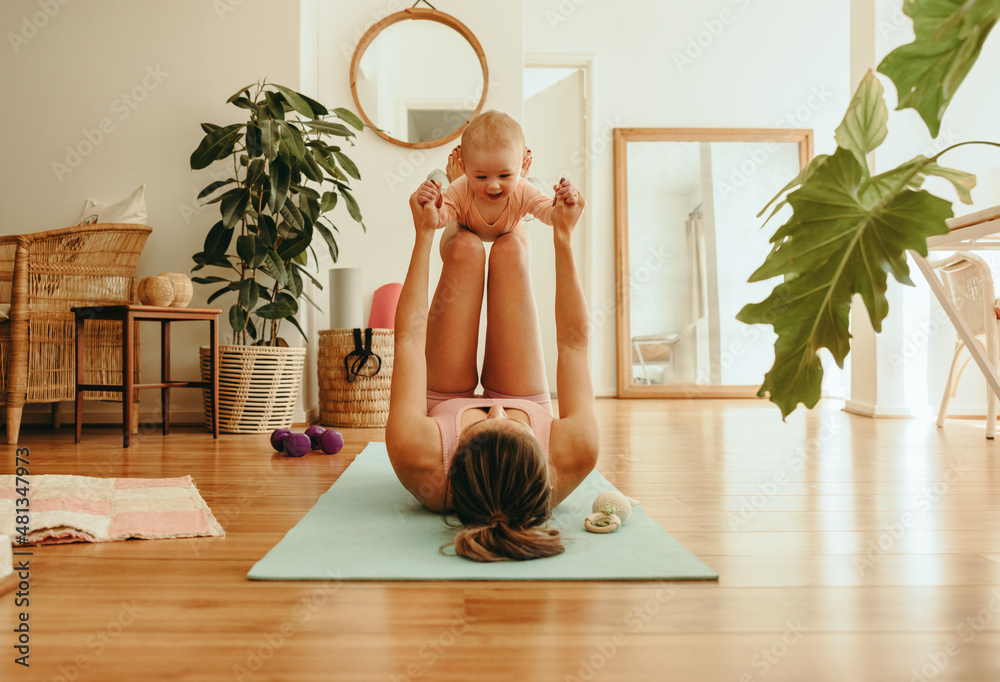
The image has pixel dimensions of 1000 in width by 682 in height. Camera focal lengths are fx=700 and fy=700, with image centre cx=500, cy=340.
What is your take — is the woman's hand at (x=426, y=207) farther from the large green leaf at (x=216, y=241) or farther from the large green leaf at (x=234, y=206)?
the large green leaf at (x=216, y=241)

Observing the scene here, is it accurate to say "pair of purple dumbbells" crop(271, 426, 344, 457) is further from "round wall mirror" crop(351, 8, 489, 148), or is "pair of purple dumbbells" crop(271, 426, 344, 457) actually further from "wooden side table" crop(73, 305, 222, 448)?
"round wall mirror" crop(351, 8, 489, 148)

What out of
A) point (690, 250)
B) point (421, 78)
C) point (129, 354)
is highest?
point (421, 78)

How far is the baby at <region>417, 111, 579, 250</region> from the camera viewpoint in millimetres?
1395

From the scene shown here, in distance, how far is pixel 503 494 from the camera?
115 centimetres

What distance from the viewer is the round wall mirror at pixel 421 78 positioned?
11.6ft

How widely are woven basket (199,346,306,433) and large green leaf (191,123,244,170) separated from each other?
0.77 metres

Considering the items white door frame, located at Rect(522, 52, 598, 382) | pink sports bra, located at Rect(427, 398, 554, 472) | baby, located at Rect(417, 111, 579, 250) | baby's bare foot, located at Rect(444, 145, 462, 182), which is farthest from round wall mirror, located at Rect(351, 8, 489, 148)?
pink sports bra, located at Rect(427, 398, 554, 472)

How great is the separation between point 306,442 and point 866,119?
1.98 metres

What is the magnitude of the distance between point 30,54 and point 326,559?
3.25 meters

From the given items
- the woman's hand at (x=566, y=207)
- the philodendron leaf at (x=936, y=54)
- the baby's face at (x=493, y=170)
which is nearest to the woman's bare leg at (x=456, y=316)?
the baby's face at (x=493, y=170)

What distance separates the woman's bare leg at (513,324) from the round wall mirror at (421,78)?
2.19m

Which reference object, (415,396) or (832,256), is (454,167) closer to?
(415,396)

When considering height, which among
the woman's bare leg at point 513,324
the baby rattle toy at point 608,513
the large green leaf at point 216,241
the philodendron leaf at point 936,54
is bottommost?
the baby rattle toy at point 608,513

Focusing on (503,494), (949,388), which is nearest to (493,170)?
(503,494)
